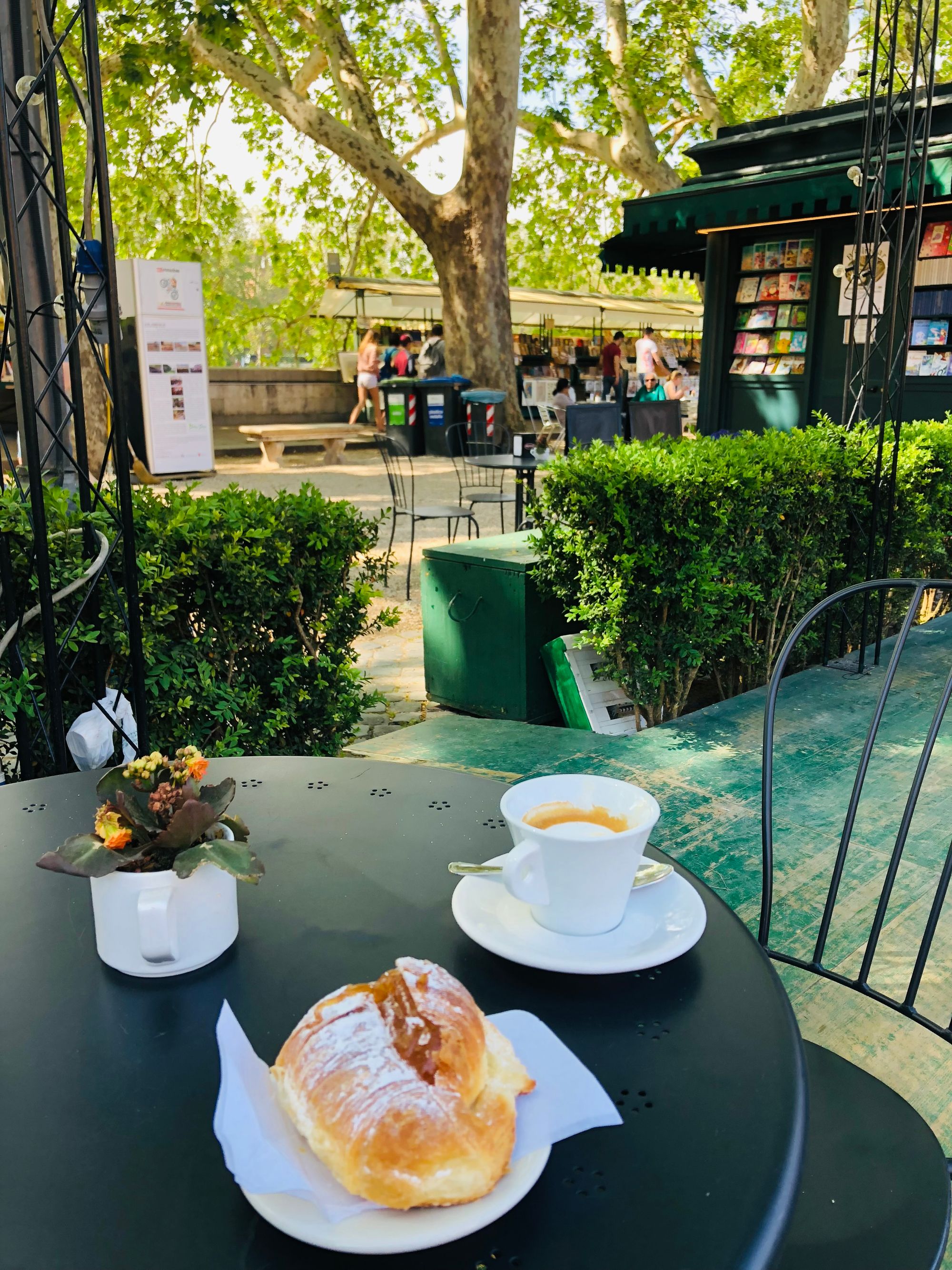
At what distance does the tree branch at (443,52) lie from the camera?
1712 centimetres

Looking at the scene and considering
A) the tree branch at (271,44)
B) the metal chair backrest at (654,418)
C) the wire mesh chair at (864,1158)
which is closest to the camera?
the wire mesh chair at (864,1158)

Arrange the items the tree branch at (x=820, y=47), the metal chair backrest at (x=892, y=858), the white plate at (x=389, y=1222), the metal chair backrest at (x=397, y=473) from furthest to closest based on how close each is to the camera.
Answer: the tree branch at (x=820, y=47)
the metal chair backrest at (x=397, y=473)
the metal chair backrest at (x=892, y=858)
the white plate at (x=389, y=1222)

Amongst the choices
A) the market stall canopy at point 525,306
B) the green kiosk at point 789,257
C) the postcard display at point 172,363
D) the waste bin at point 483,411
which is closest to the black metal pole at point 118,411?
the green kiosk at point 789,257

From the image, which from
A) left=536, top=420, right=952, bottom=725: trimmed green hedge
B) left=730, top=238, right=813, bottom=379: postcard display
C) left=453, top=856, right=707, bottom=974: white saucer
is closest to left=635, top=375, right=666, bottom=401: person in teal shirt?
left=730, top=238, right=813, bottom=379: postcard display

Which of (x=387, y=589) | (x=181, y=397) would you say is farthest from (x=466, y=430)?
(x=387, y=589)

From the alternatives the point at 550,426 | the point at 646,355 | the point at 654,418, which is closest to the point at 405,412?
the point at 646,355

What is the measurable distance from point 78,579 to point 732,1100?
2.50 metres

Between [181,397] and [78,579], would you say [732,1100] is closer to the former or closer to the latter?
[78,579]

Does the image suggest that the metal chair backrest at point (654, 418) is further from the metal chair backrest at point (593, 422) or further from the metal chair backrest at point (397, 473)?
the metal chair backrest at point (397, 473)

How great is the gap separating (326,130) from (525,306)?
877 centimetres

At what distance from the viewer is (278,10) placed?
51.0ft

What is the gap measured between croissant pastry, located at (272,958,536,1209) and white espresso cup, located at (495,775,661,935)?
8.8 inches

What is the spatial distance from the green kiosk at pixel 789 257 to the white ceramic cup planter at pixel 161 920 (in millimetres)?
8954

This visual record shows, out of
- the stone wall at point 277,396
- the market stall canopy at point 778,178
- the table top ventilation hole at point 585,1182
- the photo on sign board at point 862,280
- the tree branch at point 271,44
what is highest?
the tree branch at point 271,44
